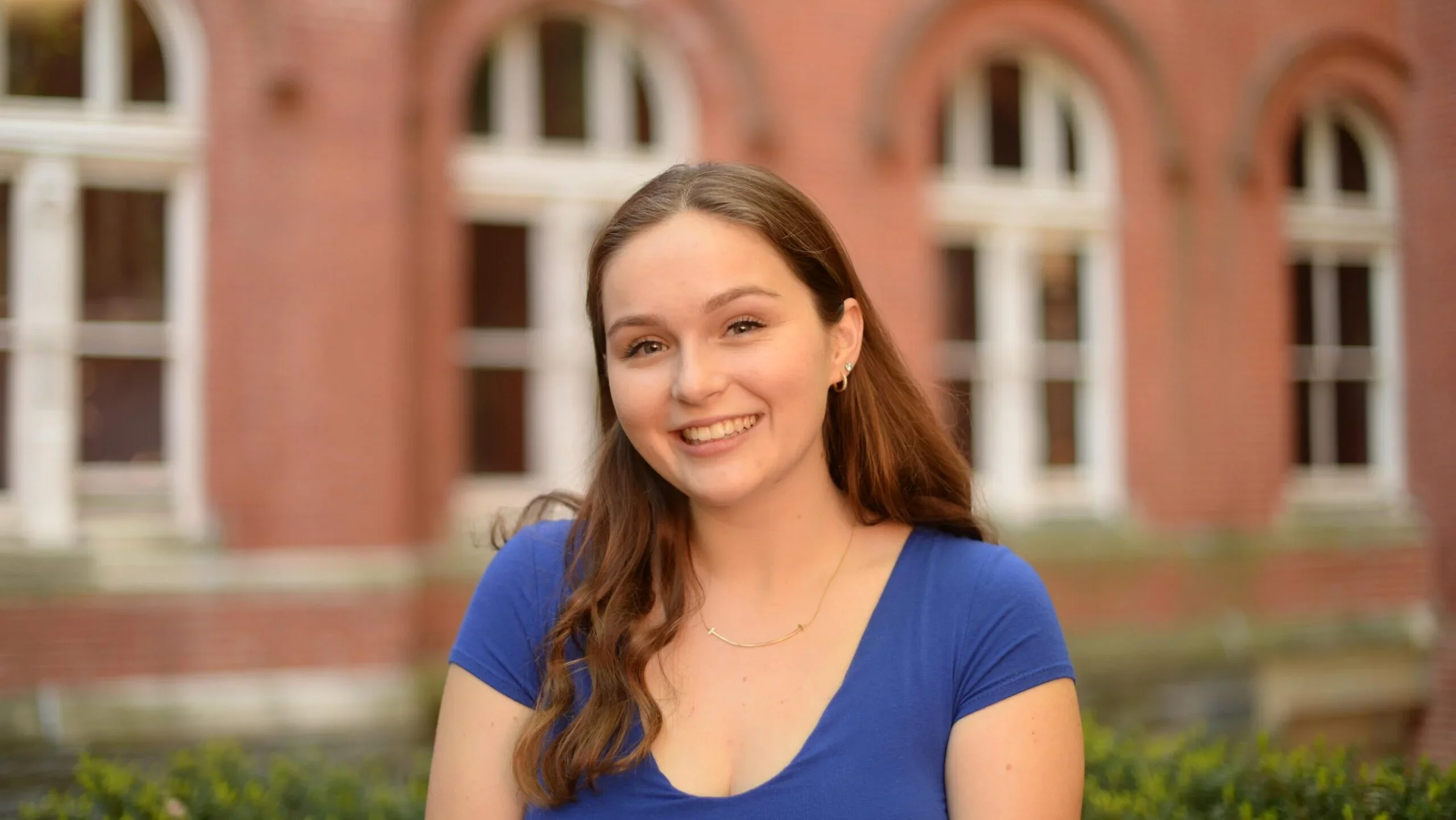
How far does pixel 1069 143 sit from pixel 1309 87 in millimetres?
1796

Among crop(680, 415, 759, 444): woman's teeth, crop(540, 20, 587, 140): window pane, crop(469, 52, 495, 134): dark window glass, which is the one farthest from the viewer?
crop(540, 20, 587, 140): window pane

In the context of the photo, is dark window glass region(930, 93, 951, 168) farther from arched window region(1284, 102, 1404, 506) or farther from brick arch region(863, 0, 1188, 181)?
arched window region(1284, 102, 1404, 506)

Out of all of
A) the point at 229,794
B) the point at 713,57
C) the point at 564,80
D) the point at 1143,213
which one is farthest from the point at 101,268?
the point at 1143,213

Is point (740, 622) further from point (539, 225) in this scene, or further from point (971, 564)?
point (539, 225)

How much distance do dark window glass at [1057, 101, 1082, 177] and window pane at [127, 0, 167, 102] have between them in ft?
18.0

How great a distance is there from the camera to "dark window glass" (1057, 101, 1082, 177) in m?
8.70

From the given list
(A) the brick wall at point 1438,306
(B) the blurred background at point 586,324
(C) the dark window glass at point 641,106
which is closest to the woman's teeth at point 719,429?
(A) the brick wall at point 1438,306

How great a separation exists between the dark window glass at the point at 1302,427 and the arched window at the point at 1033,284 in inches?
64.8

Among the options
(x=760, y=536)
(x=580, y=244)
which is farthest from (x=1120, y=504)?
(x=760, y=536)

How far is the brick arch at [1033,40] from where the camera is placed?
305 inches

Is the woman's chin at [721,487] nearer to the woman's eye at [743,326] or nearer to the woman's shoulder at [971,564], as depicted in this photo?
the woman's eye at [743,326]

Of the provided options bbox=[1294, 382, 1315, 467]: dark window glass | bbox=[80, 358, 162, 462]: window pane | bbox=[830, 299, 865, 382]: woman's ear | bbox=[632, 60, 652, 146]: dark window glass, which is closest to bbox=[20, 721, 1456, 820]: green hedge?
bbox=[830, 299, 865, 382]: woman's ear

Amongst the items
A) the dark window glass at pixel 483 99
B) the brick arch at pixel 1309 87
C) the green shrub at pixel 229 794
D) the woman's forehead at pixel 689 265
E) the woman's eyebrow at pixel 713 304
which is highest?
the brick arch at pixel 1309 87

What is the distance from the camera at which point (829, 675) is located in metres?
1.86
